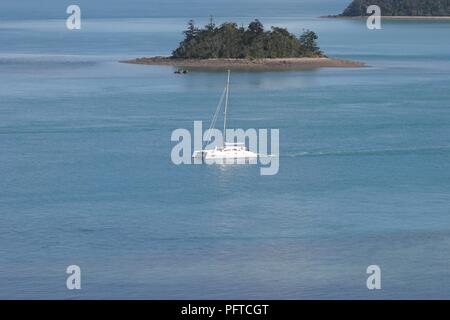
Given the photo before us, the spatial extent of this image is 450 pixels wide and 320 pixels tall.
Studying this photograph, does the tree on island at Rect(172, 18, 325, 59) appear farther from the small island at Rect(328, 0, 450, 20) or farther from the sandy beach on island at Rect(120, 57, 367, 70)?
the small island at Rect(328, 0, 450, 20)

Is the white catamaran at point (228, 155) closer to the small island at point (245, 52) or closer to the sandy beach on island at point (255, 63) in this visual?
the sandy beach on island at point (255, 63)

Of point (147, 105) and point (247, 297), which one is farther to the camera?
point (147, 105)

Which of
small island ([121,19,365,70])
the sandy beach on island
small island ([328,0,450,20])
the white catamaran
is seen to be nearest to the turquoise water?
the white catamaran

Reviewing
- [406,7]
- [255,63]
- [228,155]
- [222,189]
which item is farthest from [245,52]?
[406,7]

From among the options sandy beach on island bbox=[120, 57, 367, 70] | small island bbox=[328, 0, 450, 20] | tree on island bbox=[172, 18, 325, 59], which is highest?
small island bbox=[328, 0, 450, 20]

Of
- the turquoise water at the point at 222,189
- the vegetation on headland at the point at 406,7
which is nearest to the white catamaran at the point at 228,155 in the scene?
the turquoise water at the point at 222,189

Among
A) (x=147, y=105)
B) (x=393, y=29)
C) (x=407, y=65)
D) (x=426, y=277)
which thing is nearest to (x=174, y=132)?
(x=147, y=105)

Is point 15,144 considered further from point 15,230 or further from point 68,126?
point 15,230
